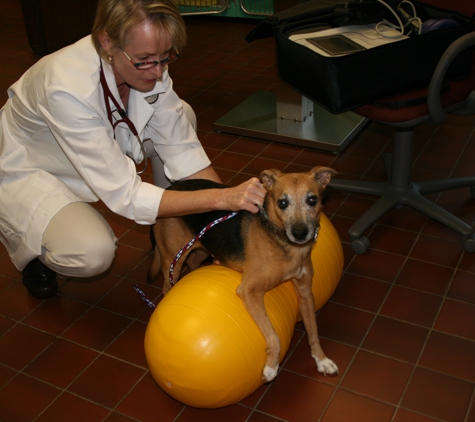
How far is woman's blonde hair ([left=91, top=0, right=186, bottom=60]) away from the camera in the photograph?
209cm

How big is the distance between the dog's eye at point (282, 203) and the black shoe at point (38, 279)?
144cm

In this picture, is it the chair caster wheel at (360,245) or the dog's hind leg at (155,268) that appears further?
the chair caster wheel at (360,245)

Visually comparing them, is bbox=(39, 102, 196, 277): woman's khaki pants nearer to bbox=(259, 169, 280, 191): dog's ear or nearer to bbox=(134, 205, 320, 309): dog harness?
bbox=(134, 205, 320, 309): dog harness

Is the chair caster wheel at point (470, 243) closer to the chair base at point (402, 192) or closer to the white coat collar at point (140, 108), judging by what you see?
the chair base at point (402, 192)

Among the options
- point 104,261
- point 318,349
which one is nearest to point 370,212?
point 318,349

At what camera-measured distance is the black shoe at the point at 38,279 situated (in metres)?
2.91

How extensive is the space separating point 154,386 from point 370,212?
62.3 inches

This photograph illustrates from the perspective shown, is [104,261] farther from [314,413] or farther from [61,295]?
[314,413]

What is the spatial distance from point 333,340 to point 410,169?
4.10ft

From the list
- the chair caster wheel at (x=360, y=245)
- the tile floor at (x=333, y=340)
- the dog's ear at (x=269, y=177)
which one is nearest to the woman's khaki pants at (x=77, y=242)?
the tile floor at (x=333, y=340)

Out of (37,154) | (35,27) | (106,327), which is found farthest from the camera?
(35,27)

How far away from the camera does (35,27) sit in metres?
6.25

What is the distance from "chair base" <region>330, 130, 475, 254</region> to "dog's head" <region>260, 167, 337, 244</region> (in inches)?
41.9

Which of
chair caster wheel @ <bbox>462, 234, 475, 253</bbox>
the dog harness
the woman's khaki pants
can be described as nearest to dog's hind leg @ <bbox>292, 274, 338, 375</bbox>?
the dog harness
